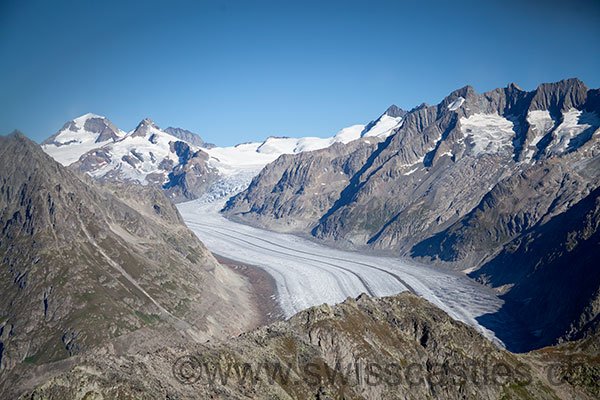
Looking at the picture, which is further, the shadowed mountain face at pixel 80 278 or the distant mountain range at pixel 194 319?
the shadowed mountain face at pixel 80 278

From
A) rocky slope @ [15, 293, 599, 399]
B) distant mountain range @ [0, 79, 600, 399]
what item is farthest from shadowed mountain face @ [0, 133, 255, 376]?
rocky slope @ [15, 293, 599, 399]

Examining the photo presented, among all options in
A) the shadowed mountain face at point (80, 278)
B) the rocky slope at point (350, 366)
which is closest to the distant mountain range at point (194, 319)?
the rocky slope at point (350, 366)

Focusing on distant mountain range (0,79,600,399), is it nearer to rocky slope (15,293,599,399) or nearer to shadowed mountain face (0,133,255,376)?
rocky slope (15,293,599,399)

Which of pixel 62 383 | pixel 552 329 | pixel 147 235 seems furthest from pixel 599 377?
pixel 147 235

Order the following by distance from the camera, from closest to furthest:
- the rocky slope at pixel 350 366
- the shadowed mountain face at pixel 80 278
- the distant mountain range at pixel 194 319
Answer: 1. the rocky slope at pixel 350 366
2. the distant mountain range at pixel 194 319
3. the shadowed mountain face at pixel 80 278

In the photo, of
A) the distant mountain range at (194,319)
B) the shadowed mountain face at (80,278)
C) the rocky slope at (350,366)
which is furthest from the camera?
the shadowed mountain face at (80,278)

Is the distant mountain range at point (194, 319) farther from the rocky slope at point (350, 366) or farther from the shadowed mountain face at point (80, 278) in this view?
the shadowed mountain face at point (80, 278)
